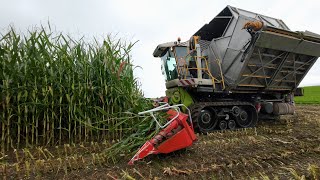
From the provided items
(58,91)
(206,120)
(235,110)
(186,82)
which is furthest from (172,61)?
(58,91)

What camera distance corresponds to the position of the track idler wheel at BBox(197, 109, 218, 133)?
20.0 ft

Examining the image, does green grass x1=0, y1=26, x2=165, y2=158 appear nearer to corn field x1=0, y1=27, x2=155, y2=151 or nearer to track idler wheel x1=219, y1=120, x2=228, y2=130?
corn field x1=0, y1=27, x2=155, y2=151

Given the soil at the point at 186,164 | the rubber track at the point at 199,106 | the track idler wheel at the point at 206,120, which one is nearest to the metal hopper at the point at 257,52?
the rubber track at the point at 199,106

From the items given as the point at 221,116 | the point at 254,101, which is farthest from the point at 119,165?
the point at 254,101

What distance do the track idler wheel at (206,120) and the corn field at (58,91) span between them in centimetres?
197

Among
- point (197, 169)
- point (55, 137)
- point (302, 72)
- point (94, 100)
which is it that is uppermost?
point (302, 72)

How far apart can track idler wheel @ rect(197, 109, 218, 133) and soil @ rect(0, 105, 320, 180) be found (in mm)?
1866

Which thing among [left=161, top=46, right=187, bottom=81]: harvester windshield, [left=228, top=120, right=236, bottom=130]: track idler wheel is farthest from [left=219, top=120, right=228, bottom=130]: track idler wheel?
[left=161, top=46, right=187, bottom=81]: harvester windshield

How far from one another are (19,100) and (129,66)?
1.94 meters

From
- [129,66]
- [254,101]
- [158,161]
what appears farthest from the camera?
[254,101]

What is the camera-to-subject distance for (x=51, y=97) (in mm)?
4086

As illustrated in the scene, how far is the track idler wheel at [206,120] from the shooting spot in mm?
6094

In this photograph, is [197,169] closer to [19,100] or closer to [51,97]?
[51,97]

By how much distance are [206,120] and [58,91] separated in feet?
11.6
